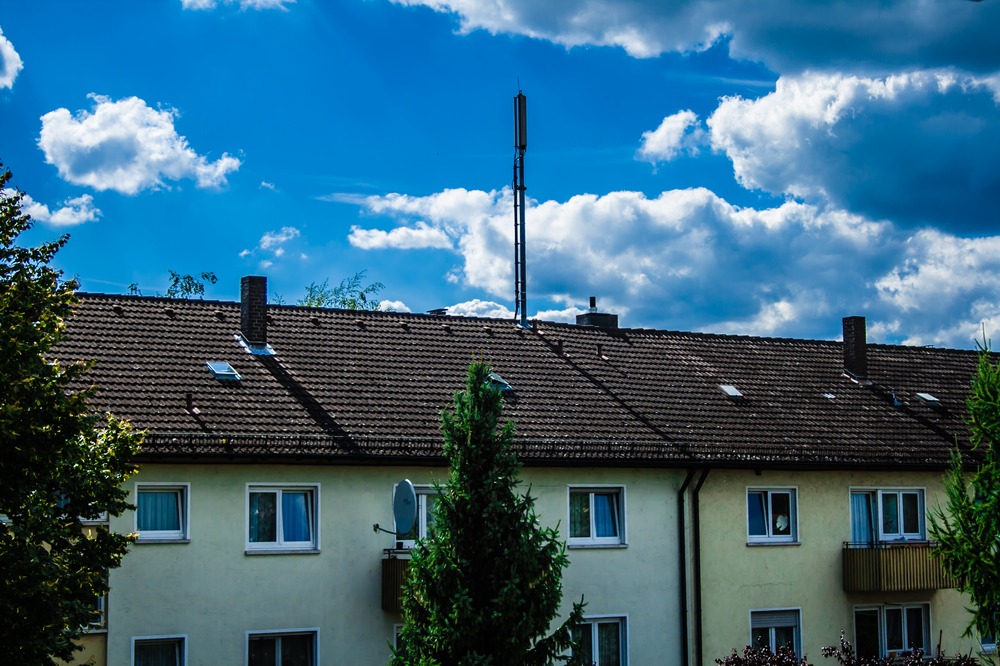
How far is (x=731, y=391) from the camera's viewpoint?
2833cm

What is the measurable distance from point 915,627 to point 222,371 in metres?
15.1

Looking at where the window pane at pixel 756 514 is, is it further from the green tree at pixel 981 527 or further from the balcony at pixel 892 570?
the green tree at pixel 981 527

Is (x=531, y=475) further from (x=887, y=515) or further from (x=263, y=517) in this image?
(x=887, y=515)

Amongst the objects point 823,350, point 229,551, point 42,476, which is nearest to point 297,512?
point 229,551

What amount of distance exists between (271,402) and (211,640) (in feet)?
13.8

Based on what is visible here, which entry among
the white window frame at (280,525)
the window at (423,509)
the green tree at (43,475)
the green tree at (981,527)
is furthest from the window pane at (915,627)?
the green tree at (43,475)

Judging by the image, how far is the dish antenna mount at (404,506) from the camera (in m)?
19.5

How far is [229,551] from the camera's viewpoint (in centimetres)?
2058

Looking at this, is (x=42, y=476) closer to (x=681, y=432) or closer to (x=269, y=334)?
(x=269, y=334)

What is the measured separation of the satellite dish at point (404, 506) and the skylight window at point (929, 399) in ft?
51.4

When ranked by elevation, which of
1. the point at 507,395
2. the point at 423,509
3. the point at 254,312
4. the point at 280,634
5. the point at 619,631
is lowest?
the point at 619,631

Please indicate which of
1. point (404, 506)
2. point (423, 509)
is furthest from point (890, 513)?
point (404, 506)

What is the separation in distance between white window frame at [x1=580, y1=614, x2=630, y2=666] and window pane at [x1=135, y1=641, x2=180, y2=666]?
728 cm

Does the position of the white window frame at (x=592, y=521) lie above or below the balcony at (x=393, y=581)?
above
